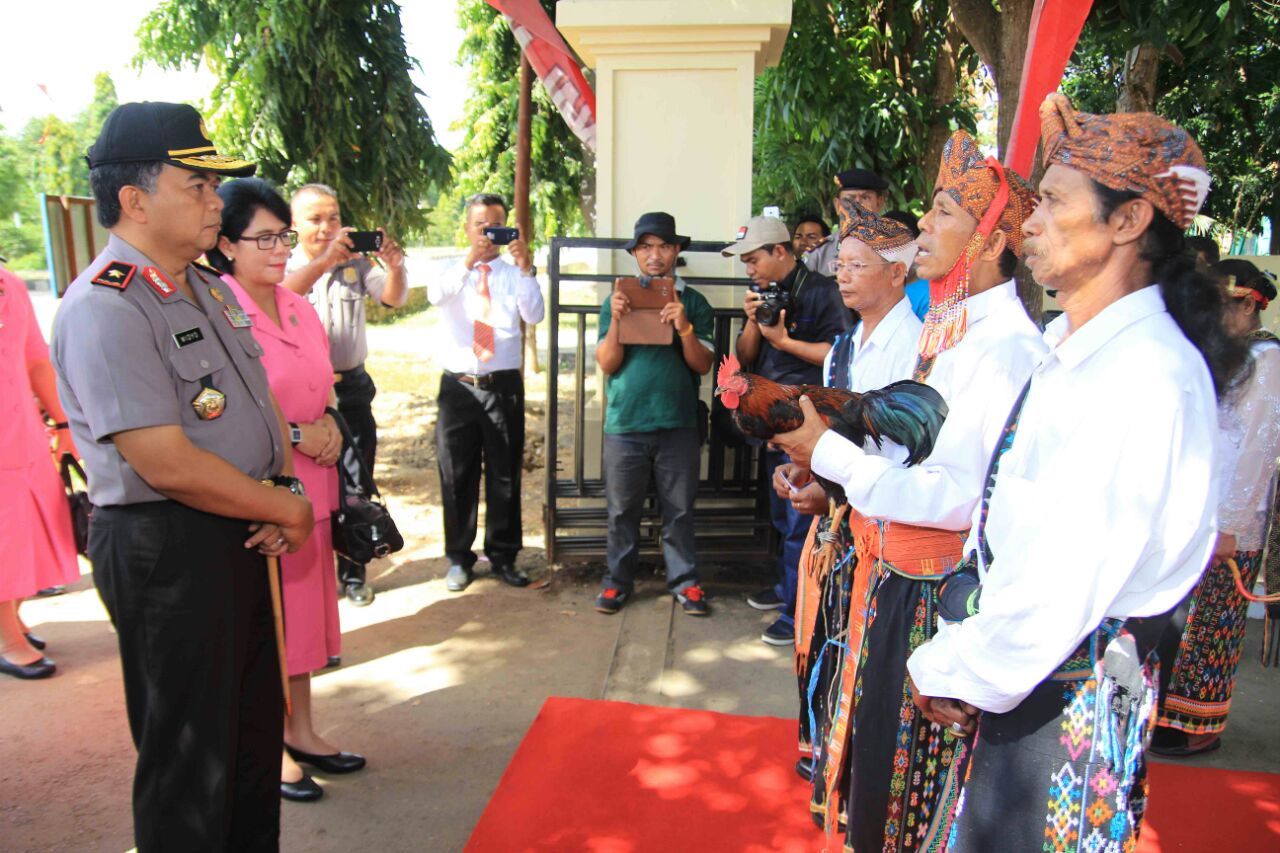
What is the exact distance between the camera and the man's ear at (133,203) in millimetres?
2033

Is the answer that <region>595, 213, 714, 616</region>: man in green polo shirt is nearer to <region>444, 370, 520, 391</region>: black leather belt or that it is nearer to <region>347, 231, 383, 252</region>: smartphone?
A: <region>444, 370, 520, 391</region>: black leather belt

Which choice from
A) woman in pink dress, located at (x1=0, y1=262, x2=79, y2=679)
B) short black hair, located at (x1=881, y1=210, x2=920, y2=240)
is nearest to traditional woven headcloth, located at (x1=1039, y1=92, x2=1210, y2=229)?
short black hair, located at (x1=881, y1=210, x2=920, y2=240)

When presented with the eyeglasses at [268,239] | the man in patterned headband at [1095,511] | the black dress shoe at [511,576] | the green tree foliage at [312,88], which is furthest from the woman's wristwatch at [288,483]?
the green tree foliage at [312,88]

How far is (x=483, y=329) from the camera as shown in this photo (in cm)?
491

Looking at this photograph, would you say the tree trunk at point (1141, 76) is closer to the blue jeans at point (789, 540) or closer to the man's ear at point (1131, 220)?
the blue jeans at point (789, 540)

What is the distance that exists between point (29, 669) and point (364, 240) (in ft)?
7.80

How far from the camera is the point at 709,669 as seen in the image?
13.5 feet

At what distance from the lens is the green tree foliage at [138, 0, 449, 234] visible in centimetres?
617

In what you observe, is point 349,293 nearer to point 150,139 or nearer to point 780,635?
point 150,139

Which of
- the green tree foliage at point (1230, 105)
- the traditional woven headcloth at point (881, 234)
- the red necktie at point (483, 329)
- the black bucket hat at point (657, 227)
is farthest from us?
the green tree foliage at point (1230, 105)

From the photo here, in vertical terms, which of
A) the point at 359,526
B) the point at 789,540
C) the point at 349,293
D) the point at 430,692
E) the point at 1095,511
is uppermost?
the point at 349,293

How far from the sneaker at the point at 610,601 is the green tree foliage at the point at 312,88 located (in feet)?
12.7

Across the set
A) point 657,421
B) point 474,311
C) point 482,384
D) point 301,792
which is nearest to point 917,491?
point 301,792

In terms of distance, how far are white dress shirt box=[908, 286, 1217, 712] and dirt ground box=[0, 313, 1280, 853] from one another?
1638 mm
